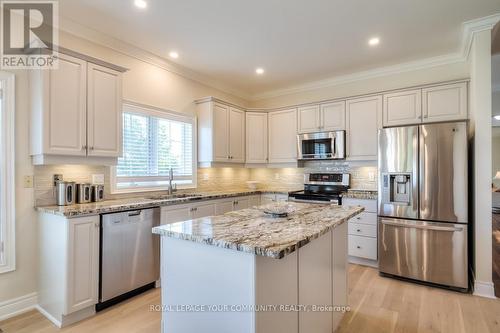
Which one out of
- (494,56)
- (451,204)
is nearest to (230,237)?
(451,204)

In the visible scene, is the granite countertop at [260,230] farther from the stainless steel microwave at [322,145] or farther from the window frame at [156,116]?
the stainless steel microwave at [322,145]

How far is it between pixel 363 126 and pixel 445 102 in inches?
38.8

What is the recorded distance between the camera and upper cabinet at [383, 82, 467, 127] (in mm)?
3312

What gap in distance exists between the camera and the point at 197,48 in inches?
134

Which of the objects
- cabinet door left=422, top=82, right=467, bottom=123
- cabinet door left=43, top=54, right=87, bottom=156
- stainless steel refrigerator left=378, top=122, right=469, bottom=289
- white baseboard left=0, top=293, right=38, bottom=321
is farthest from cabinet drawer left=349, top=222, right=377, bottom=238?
white baseboard left=0, top=293, right=38, bottom=321

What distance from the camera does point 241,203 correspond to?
4.19 m

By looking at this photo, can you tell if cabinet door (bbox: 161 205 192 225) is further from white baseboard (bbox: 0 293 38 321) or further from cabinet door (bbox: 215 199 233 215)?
white baseboard (bbox: 0 293 38 321)

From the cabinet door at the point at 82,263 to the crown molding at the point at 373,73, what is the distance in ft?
12.5

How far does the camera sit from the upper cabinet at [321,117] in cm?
415

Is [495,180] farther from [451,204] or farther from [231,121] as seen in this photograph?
[231,121]

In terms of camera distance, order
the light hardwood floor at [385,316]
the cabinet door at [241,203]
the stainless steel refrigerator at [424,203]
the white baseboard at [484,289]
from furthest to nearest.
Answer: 1. the cabinet door at [241,203]
2. the stainless steel refrigerator at [424,203]
3. the white baseboard at [484,289]
4. the light hardwood floor at [385,316]

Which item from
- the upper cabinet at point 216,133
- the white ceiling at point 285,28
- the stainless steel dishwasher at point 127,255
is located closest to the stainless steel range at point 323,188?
the upper cabinet at point 216,133

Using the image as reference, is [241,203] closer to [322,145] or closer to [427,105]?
[322,145]

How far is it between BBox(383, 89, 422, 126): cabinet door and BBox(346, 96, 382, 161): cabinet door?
0.10 metres
